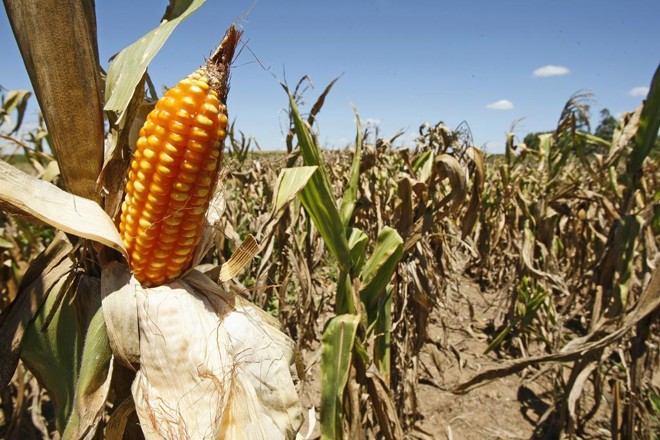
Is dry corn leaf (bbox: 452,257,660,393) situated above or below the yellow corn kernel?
below

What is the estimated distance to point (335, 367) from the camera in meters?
1.63

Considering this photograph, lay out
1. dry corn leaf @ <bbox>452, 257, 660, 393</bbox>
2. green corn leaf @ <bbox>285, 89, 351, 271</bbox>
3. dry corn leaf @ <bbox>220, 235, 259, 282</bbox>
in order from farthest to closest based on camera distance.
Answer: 1. dry corn leaf @ <bbox>452, 257, 660, 393</bbox>
2. green corn leaf @ <bbox>285, 89, 351, 271</bbox>
3. dry corn leaf @ <bbox>220, 235, 259, 282</bbox>

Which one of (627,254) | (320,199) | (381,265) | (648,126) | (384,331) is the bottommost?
(384,331)

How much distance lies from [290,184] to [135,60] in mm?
585

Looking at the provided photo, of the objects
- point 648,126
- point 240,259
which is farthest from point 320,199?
point 648,126

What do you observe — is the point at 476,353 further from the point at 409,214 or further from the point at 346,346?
the point at 346,346

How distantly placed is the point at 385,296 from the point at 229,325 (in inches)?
45.0

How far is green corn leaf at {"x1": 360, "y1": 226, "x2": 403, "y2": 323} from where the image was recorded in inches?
70.1

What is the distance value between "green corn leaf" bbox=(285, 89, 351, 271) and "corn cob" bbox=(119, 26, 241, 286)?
0.51 metres

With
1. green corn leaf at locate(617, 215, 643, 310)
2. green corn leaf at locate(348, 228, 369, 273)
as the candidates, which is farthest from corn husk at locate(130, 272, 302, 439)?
green corn leaf at locate(617, 215, 643, 310)

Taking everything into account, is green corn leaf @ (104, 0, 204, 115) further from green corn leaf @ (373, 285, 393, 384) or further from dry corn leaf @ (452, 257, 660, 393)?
dry corn leaf @ (452, 257, 660, 393)

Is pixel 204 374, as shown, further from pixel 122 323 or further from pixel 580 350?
pixel 580 350

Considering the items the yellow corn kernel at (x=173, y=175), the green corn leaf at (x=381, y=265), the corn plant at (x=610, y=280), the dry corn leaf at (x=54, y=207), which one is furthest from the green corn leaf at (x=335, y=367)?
the dry corn leaf at (x=54, y=207)

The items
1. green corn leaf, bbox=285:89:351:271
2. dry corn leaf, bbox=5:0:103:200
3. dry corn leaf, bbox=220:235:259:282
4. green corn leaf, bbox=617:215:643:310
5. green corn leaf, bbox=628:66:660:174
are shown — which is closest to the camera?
dry corn leaf, bbox=5:0:103:200
